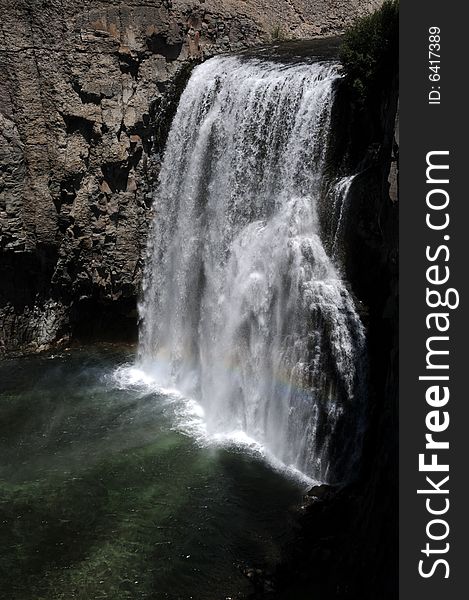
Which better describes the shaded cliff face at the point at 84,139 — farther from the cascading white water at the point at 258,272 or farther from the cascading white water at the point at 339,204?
the cascading white water at the point at 339,204

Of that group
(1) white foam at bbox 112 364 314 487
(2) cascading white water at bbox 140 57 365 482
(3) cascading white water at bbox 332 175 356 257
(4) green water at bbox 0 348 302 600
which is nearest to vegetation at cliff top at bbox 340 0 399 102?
(2) cascading white water at bbox 140 57 365 482

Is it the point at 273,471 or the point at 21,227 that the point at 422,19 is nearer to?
the point at 273,471

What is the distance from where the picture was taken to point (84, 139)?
1838cm

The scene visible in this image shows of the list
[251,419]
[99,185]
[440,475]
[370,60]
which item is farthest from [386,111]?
[99,185]

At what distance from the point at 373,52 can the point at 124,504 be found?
988 cm

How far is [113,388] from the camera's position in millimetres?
17422

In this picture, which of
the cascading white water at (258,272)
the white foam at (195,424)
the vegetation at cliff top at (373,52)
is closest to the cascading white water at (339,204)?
the cascading white water at (258,272)

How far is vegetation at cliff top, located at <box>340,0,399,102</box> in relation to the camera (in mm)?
12820

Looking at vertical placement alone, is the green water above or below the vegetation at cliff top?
below

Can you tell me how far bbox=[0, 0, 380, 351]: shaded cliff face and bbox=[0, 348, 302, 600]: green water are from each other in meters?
3.69

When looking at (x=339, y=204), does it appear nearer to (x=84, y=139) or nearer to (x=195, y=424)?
(x=195, y=424)

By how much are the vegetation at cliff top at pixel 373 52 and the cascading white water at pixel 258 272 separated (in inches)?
29.3

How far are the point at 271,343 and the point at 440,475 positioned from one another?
347 inches

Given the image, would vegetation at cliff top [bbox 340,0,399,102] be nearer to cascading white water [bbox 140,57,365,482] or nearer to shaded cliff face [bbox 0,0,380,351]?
cascading white water [bbox 140,57,365,482]
